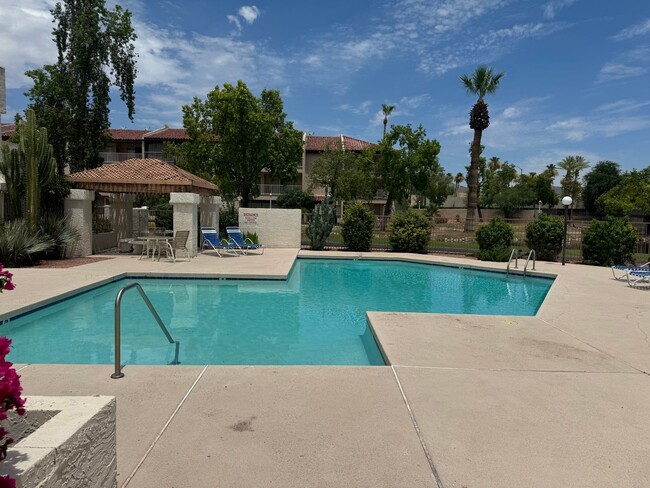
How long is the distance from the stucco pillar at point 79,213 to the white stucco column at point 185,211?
2.78 metres

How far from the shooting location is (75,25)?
71.9 ft

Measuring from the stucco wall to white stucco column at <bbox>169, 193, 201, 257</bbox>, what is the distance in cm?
485

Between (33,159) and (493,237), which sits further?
(493,237)

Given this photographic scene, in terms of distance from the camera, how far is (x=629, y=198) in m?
38.8

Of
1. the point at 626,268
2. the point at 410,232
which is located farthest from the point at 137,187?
the point at 626,268

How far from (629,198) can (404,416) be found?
43920 millimetres

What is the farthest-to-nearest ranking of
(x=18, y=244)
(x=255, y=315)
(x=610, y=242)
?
(x=610, y=242)
(x=18, y=244)
(x=255, y=315)

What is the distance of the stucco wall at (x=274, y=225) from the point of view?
20.8 metres

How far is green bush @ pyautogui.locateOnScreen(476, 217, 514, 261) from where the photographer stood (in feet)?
61.0

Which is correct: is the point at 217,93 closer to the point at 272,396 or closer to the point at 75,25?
the point at 75,25

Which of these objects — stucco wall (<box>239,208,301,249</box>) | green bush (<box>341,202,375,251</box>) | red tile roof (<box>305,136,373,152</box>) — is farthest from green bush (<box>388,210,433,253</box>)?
red tile roof (<box>305,136,373,152</box>)

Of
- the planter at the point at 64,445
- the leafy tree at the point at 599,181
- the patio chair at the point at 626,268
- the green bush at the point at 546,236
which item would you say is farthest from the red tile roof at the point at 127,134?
the leafy tree at the point at 599,181

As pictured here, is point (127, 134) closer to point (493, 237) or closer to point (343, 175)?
point (343, 175)

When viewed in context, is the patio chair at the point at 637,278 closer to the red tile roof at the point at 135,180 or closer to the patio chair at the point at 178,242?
the patio chair at the point at 178,242
